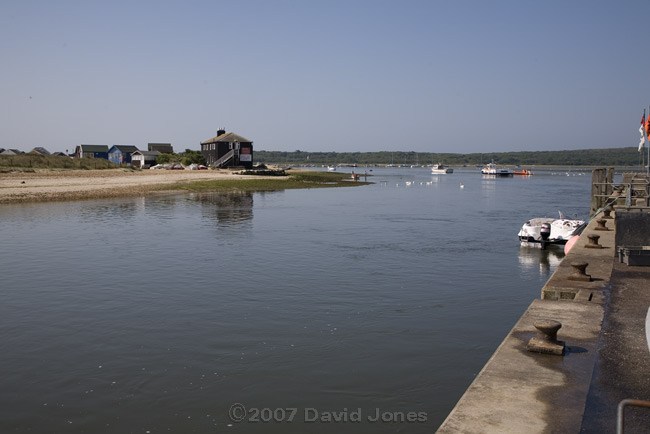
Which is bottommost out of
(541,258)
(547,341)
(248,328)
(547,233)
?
(541,258)

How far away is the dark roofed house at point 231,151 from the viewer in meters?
116

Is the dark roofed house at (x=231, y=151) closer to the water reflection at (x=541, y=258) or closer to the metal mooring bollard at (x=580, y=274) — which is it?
the water reflection at (x=541, y=258)

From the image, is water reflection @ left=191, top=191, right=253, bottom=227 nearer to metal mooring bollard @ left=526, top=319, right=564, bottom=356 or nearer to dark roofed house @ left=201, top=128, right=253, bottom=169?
metal mooring bollard @ left=526, top=319, right=564, bottom=356

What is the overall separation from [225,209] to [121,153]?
112m

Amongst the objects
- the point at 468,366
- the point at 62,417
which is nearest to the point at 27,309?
the point at 62,417

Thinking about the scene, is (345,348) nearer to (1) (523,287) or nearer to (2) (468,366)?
(2) (468,366)

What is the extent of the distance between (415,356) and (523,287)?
860 cm

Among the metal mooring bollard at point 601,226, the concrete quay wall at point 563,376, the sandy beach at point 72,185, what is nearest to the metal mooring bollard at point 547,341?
the concrete quay wall at point 563,376

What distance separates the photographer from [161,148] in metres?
161

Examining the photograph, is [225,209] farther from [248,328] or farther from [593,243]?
[248,328]

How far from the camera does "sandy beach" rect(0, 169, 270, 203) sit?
52.2 metres

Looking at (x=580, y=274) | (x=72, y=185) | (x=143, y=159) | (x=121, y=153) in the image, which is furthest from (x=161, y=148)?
(x=580, y=274)

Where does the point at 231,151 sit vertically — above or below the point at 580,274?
above

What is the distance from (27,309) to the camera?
15461mm
